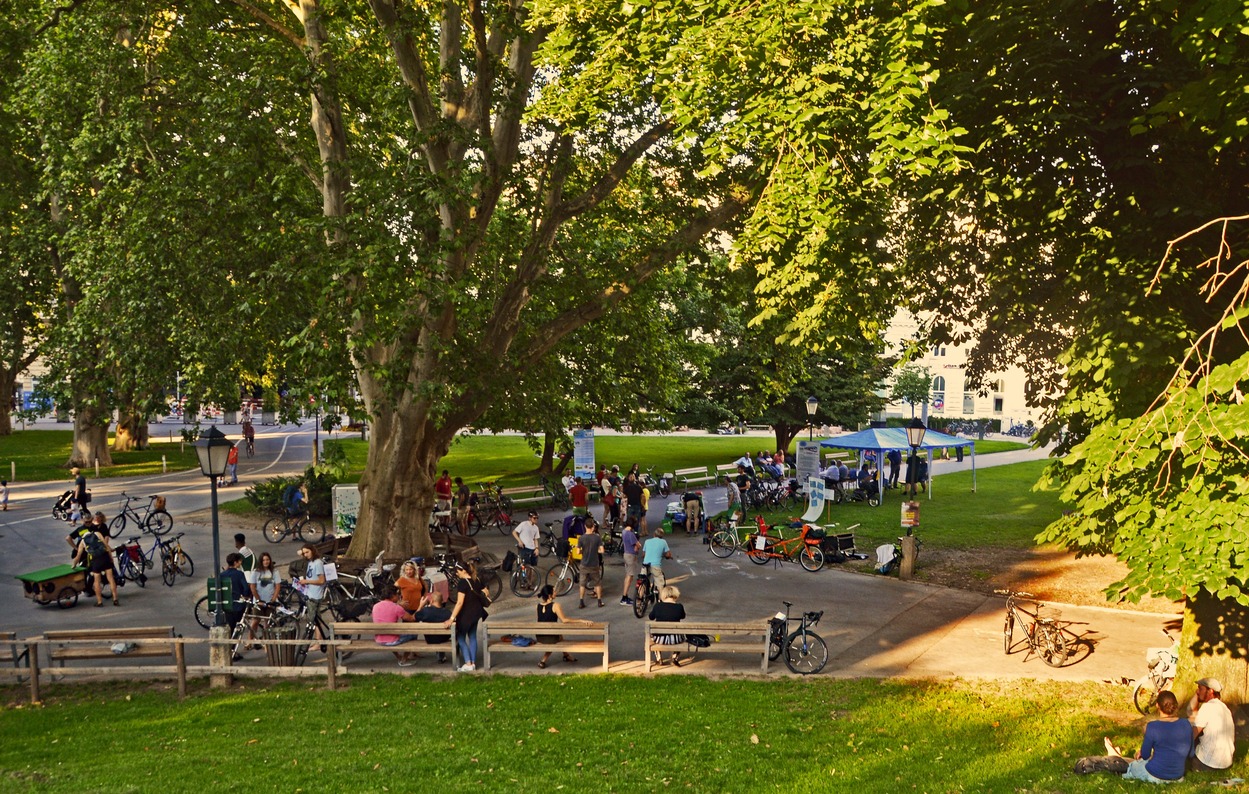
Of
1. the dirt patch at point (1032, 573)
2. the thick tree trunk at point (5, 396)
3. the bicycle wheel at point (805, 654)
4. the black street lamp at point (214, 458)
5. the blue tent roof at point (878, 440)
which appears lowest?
the dirt patch at point (1032, 573)

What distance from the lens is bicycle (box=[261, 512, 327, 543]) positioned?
77.0ft

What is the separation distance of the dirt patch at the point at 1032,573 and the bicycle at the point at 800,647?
6.27 m

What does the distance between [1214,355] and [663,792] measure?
773 cm

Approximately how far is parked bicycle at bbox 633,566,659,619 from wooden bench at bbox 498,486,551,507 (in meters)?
11.8

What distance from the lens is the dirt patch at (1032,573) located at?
17.7 meters

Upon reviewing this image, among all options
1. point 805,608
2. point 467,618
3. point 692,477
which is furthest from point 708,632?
point 692,477

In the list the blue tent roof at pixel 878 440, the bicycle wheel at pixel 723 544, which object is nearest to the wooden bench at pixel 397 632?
the bicycle wheel at pixel 723 544

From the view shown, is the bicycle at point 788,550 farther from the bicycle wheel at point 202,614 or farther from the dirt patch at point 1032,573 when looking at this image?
the bicycle wheel at point 202,614

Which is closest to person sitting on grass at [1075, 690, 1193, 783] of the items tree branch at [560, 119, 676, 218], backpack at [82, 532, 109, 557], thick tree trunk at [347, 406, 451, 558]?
tree branch at [560, 119, 676, 218]

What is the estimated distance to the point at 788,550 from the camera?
2128 centimetres

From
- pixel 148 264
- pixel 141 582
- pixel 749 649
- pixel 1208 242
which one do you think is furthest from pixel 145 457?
pixel 1208 242

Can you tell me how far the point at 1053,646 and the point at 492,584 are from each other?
985cm

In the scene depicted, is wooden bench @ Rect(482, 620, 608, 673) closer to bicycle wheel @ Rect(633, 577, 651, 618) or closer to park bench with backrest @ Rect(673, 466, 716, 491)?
bicycle wheel @ Rect(633, 577, 651, 618)

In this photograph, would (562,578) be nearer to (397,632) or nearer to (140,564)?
(397,632)
